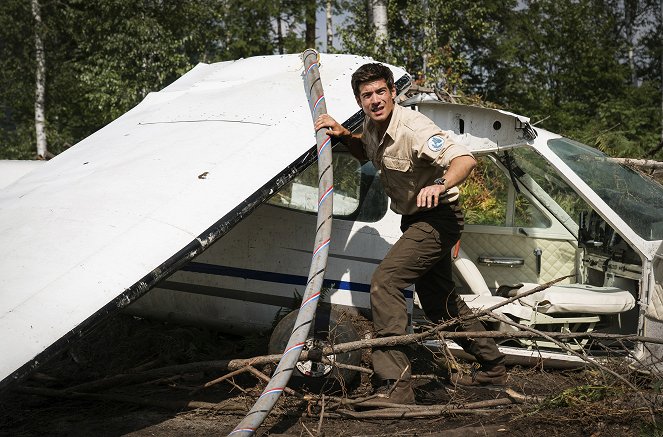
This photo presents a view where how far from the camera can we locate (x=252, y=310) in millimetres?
5488

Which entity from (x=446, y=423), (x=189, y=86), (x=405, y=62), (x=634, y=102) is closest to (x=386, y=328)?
(x=446, y=423)

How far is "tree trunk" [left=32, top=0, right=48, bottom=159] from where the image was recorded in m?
18.9

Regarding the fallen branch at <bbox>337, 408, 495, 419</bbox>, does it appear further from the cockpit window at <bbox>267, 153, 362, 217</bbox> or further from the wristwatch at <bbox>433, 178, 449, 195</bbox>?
the cockpit window at <bbox>267, 153, 362, 217</bbox>

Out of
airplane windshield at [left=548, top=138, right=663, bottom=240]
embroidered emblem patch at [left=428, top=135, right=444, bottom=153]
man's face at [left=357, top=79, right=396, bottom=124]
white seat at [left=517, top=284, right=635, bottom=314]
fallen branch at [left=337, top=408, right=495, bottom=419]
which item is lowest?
fallen branch at [left=337, top=408, right=495, bottom=419]

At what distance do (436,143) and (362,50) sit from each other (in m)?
9.95

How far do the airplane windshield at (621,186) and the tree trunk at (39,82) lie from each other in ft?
51.1

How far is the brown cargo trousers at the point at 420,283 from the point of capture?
451cm

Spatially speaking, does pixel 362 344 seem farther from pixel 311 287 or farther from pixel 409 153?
pixel 409 153

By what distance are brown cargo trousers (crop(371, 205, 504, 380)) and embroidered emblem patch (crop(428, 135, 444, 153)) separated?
0.46m

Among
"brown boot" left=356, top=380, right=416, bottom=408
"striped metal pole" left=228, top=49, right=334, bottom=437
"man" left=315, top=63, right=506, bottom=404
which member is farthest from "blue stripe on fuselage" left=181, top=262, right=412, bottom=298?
"brown boot" left=356, top=380, right=416, bottom=408

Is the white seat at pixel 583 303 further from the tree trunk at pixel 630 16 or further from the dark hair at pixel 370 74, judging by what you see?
the tree trunk at pixel 630 16

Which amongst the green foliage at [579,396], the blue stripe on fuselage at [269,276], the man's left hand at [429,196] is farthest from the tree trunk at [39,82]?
the green foliage at [579,396]

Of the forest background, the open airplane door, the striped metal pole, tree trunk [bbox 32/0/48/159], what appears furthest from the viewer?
tree trunk [bbox 32/0/48/159]

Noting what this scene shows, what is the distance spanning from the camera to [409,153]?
4539 millimetres
